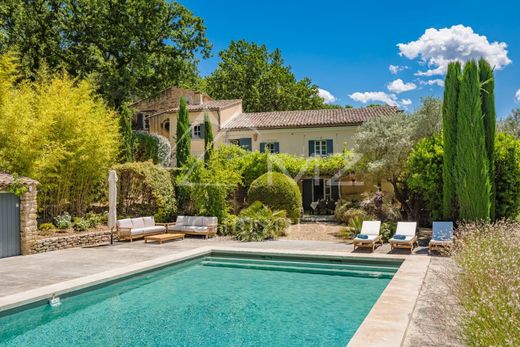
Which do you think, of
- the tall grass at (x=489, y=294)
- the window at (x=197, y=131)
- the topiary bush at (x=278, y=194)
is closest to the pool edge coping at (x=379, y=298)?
the tall grass at (x=489, y=294)

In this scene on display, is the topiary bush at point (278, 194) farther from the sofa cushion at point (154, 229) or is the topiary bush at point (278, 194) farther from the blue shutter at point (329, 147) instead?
the blue shutter at point (329, 147)

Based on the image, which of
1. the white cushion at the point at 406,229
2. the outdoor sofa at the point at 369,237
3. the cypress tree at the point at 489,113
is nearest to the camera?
the outdoor sofa at the point at 369,237

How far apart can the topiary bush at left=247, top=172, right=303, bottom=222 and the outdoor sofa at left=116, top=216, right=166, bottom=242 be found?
484cm

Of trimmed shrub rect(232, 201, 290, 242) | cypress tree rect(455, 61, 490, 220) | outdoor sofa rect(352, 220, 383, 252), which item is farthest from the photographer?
trimmed shrub rect(232, 201, 290, 242)

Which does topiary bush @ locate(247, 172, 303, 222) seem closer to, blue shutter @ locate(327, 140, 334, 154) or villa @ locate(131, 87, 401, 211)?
villa @ locate(131, 87, 401, 211)

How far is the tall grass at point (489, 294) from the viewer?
4.05 meters

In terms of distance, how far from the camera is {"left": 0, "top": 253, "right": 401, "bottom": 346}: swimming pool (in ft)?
22.4

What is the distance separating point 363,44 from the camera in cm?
2553

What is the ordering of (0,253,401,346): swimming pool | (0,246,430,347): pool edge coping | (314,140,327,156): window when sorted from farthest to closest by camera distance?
(314,140,327,156): window
(0,253,401,346): swimming pool
(0,246,430,347): pool edge coping

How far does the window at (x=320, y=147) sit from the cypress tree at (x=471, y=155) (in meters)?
15.5

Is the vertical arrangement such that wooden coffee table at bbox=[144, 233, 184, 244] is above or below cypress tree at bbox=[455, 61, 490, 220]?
below

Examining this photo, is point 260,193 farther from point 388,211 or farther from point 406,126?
point 406,126

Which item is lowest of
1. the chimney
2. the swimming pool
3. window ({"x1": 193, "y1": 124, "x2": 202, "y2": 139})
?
the swimming pool

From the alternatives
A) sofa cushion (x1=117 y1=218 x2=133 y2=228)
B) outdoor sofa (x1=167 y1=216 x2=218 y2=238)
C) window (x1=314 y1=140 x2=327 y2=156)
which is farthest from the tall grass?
window (x1=314 y1=140 x2=327 y2=156)
